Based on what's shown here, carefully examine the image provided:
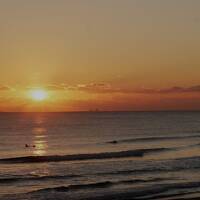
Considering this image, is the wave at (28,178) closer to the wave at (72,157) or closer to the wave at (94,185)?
the wave at (94,185)

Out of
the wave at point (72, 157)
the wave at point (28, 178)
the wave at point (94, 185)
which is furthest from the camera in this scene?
the wave at point (72, 157)

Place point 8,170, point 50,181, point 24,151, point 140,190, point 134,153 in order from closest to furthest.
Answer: point 140,190
point 50,181
point 8,170
point 134,153
point 24,151

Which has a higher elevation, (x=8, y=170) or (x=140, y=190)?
(x=8, y=170)

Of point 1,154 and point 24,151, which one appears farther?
point 24,151

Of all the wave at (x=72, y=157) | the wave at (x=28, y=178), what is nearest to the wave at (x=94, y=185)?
the wave at (x=28, y=178)

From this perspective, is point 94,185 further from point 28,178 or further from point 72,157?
point 72,157

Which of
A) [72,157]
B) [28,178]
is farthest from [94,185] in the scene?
[72,157]

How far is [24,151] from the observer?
61.9 m

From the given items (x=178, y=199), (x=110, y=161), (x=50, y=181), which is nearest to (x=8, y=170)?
(x=50, y=181)

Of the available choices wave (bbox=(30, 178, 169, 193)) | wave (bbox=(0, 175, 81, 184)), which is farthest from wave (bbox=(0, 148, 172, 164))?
wave (bbox=(30, 178, 169, 193))

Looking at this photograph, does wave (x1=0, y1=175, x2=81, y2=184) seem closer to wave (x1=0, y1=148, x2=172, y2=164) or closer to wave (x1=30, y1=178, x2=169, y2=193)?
wave (x1=30, y1=178, x2=169, y2=193)

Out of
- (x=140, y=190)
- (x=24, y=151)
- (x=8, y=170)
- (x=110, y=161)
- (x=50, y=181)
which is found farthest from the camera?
(x=24, y=151)

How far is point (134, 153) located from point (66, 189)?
79.6 feet

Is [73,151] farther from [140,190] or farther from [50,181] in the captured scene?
[140,190]
